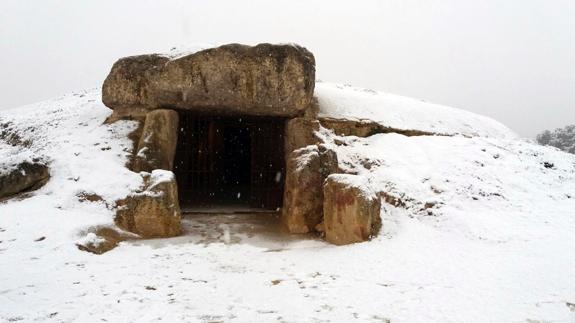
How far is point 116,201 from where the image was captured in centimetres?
843

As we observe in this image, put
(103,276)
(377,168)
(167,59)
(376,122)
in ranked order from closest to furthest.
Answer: (103,276)
(377,168)
(167,59)
(376,122)

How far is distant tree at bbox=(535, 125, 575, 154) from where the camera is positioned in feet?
91.9

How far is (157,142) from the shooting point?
33.0 feet

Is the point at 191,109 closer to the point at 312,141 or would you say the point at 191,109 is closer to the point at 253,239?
the point at 312,141

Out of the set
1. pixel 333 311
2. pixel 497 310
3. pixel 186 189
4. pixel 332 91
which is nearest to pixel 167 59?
pixel 186 189

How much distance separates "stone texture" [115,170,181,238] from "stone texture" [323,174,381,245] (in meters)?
3.13

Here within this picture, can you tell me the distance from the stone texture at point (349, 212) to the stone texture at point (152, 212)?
313cm

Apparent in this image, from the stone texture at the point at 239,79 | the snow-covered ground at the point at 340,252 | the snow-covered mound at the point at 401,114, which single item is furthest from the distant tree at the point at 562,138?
the stone texture at the point at 239,79

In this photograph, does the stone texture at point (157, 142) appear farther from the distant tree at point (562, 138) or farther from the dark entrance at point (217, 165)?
the distant tree at point (562, 138)

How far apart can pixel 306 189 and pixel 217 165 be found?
873cm

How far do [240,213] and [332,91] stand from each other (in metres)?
5.00

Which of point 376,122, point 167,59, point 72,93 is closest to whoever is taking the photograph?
point 167,59

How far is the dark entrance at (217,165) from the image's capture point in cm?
1174

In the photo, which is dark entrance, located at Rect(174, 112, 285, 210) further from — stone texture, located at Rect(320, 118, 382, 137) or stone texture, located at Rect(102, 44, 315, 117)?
stone texture, located at Rect(320, 118, 382, 137)
